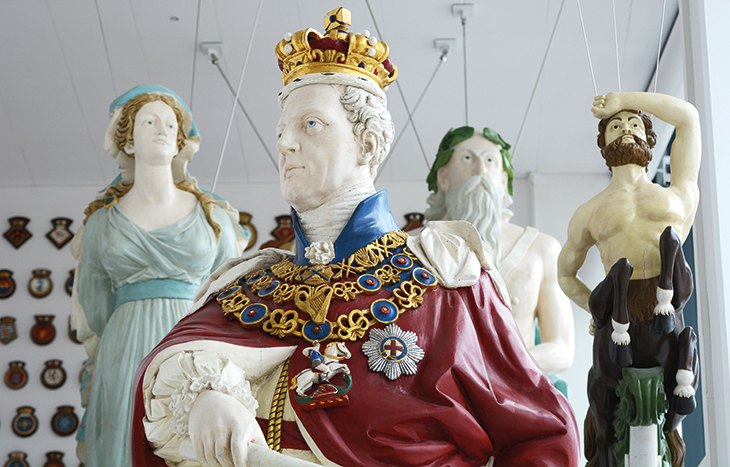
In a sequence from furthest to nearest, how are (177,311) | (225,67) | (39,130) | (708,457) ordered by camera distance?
(39,130), (225,67), (177,311), (708,457)

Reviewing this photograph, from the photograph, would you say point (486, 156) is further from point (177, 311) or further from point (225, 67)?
point (225, 67)

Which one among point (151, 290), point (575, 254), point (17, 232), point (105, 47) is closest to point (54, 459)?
point (17, 232)

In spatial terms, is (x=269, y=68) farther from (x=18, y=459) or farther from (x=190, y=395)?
(x=190, y=395)

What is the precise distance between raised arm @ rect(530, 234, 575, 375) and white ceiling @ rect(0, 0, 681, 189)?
1861 mm

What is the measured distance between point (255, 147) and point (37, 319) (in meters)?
1.82

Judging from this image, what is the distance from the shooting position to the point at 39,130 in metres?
6.18

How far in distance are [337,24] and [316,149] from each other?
33cm

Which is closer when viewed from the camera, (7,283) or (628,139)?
(628,139)

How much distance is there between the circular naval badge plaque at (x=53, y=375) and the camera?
6.32 metres

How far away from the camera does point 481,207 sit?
12.4ft

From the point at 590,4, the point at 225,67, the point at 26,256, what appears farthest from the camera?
the point at 26,256

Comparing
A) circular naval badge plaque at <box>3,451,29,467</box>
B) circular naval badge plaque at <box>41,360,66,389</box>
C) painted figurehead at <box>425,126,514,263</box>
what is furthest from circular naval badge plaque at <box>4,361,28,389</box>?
painted figurehead at <box>425,126,514,263</box>

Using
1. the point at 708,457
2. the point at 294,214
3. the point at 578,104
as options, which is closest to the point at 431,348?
the point at 294,214

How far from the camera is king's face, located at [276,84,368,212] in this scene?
2230mm
